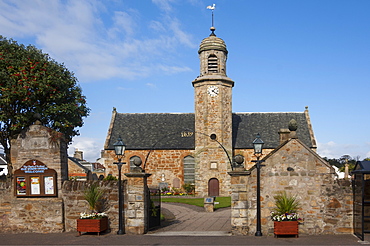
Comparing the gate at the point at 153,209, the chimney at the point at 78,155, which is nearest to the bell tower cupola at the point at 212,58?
the gate at the point at 153,209

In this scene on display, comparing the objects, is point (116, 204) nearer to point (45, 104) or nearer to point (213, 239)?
point (213, 239)

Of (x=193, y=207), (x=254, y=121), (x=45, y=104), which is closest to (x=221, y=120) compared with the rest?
(x=254, y=121)

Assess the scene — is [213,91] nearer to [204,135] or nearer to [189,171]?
[204,135]

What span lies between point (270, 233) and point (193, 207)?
12.5 meters

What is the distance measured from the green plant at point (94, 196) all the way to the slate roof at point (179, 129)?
23473 mm

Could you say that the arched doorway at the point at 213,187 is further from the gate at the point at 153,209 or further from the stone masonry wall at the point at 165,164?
the gate at the point at 153,209

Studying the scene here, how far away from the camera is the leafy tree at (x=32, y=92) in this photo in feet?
57.6

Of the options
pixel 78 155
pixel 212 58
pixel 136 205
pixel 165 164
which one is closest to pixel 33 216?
pixel 136 205

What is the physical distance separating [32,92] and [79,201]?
6646 mm

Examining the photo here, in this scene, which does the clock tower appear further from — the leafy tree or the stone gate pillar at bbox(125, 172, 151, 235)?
the stone gate pillar at bbox(125, 172, 151, 235)

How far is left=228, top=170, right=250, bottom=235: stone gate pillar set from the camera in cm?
1349

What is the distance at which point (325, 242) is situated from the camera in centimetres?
1198

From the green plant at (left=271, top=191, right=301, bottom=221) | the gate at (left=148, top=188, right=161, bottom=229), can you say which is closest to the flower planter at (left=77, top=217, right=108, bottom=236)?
the gate at (left=148, top=188, right=161, bottom=229)

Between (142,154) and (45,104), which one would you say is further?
(142,154)
